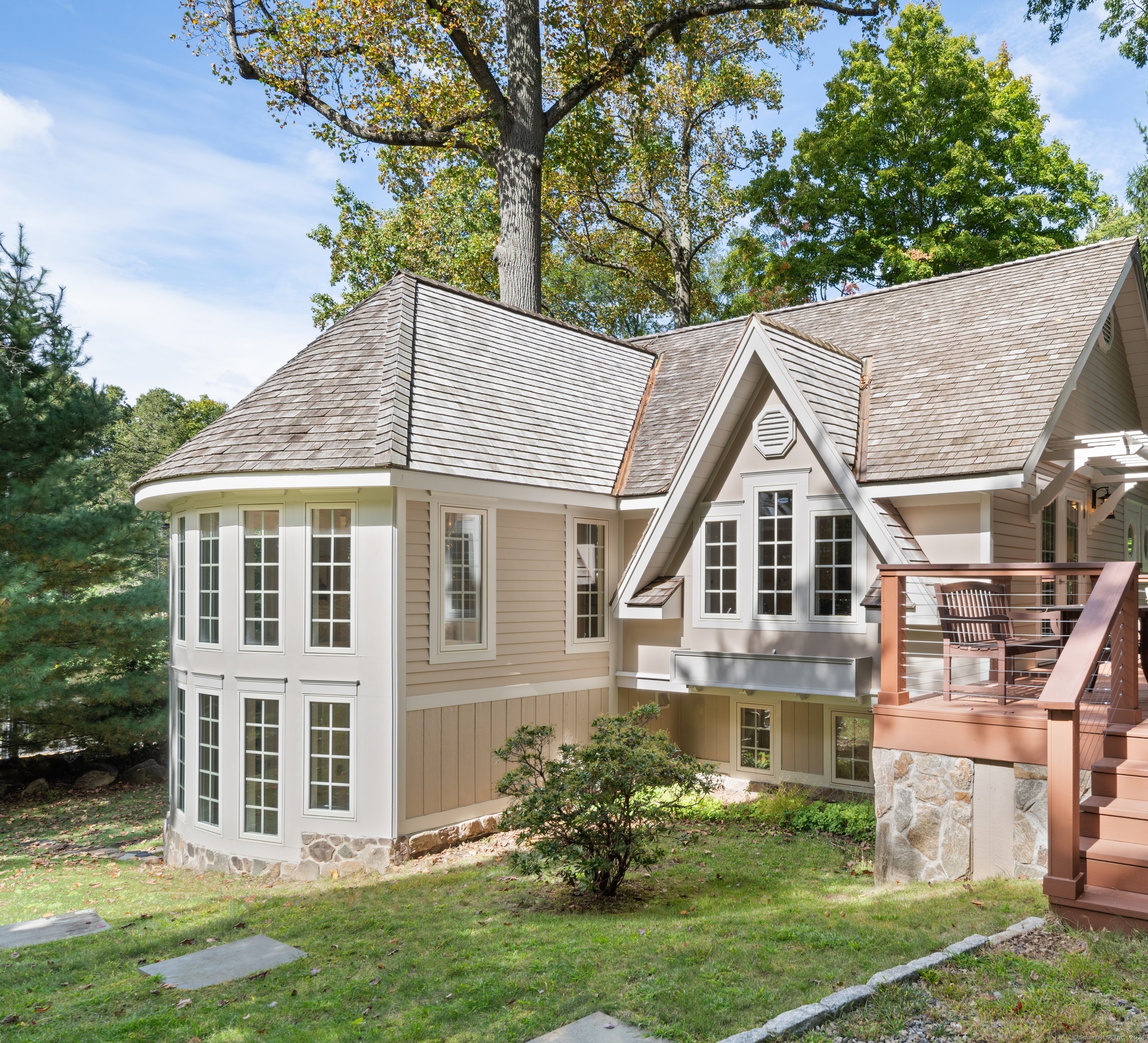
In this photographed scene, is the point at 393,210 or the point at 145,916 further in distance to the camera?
the point at 393,210

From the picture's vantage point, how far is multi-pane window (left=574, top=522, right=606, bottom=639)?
12398mm

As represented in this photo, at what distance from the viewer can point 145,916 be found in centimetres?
873

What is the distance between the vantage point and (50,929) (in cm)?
868

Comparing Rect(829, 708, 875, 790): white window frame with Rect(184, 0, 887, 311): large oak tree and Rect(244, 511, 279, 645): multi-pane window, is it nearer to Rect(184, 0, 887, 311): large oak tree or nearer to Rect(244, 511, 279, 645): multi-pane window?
Rect(244, 511, 279, 645): multi-pane window

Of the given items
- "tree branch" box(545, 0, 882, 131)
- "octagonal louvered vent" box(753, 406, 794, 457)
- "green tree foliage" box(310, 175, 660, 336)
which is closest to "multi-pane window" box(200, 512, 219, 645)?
"octagonal louvered vent" box(753, 406, 794, 457)

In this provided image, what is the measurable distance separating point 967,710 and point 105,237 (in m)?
21.5

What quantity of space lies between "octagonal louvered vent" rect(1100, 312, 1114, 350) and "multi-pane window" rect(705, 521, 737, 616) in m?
6.09

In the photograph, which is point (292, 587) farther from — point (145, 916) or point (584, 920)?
point (584, 920)

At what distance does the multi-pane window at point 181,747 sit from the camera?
11344mm

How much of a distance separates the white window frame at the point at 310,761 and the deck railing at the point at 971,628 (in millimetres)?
5722

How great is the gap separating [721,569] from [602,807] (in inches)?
182

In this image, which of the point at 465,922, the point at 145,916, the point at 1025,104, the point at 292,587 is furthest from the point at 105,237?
the point at 1025,104

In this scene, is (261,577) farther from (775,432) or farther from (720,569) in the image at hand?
(775,432)

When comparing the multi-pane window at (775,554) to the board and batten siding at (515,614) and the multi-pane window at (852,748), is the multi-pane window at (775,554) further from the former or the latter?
the board and batten siding at (515,614)
